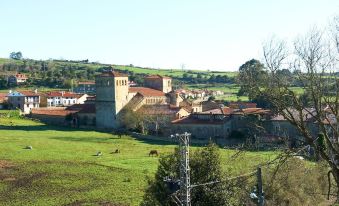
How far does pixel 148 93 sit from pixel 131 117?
487 inches

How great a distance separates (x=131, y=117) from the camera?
3231 inches

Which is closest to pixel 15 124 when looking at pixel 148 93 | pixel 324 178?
pixel 148 93

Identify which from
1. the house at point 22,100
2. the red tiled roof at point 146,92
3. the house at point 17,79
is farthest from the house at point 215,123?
the house at point 17,79

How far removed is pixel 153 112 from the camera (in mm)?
81875

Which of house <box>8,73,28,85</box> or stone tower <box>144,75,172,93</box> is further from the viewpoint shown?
house <box>8,73,28,85</box>

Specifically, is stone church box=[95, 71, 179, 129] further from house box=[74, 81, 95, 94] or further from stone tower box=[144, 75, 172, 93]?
house box=[74, 81, 95, 94]

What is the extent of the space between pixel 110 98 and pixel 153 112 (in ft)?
35.1

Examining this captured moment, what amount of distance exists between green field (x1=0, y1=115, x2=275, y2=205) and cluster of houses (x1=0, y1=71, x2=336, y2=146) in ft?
25.2

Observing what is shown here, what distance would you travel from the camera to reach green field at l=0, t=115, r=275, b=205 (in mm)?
34219

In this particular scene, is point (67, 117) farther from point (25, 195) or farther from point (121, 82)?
point (25, 195)

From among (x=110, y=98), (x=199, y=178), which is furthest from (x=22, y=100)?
(x=199, y=178)

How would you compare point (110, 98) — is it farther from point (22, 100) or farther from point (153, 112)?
point (22, 100)

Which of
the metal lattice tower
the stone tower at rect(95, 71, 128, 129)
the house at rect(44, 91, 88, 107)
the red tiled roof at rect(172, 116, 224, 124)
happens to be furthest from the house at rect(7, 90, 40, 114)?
the metal lattice tower

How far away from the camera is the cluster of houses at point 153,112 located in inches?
2810
